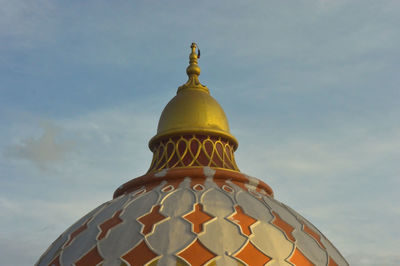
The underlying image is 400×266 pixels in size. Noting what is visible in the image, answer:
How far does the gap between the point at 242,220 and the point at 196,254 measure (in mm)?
1366

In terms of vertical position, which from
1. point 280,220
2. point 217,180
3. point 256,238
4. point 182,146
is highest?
point 182,146

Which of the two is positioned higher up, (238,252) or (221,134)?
(221,134)

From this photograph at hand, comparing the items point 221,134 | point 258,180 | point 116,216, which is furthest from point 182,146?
point 116,216

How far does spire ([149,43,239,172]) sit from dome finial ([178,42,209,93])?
40 cm

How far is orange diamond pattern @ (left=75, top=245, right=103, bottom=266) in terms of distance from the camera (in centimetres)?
982

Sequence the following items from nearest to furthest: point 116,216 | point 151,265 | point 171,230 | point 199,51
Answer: point 151,265 < point 171,230 < point 116,216 < point 199,51

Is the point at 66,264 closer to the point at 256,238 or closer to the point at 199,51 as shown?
the point at 256,238

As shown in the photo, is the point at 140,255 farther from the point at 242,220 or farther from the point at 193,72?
the point at 193,72

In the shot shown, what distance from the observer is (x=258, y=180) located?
41.4 ft

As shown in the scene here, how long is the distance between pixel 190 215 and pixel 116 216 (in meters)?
1.64

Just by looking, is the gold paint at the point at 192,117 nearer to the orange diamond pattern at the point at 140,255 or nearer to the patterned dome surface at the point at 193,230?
the patterned dome surface at the point at 193,230

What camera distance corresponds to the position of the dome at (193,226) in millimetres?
9578

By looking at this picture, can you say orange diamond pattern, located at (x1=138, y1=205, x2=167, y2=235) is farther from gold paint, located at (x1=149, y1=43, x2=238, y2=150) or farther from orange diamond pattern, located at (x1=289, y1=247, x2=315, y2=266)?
gold paint, located at (x1=149, y1=43, x2=238, y2=150)

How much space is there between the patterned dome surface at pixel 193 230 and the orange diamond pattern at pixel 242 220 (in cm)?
2
